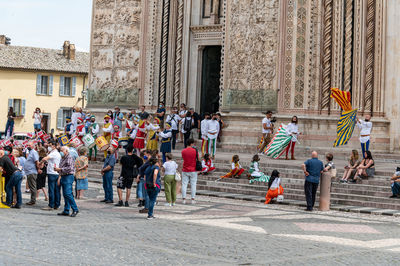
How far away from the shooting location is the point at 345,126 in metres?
19.8

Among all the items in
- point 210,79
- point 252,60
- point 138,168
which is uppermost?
point 252,60

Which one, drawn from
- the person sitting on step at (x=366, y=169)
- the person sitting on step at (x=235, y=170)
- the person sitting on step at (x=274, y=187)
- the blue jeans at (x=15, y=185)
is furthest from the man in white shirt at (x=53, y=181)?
the person sitting on step at (x=366, y=169)

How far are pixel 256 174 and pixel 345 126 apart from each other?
326 cm

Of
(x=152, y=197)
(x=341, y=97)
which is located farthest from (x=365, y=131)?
(x=152, y=197)

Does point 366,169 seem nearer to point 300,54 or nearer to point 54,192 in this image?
point 300,54

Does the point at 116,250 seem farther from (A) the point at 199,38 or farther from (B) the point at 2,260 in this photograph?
(A) the point at 199,38

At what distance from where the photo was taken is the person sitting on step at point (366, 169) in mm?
17734

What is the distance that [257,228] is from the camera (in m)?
12.6

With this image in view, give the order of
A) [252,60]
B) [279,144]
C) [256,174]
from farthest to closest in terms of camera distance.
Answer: [252,60], [279,144], [256,174]

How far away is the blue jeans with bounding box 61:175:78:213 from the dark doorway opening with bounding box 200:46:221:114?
48.9 ft

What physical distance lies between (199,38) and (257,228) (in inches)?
664

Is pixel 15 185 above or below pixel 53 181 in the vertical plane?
below

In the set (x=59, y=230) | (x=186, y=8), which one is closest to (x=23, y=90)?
(x=186, y=8)

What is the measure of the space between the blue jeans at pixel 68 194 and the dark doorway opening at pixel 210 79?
14.9 meters
